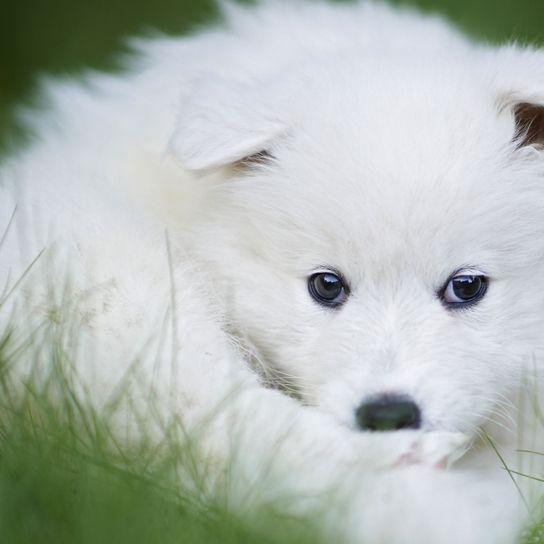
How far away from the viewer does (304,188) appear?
364 cm

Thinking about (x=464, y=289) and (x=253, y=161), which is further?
(x=253, y=161)

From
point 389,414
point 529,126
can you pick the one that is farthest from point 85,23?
point 389,414

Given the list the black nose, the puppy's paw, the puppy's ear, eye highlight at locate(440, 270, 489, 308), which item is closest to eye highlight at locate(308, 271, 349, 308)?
eye highlight at locate(440, 270, 489, 308)

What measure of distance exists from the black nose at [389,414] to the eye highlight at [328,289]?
1.65ft

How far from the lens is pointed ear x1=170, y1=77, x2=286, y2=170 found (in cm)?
356

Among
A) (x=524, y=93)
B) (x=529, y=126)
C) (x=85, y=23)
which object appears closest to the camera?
(x=524, y=93)

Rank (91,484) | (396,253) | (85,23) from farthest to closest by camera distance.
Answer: (85,23) → (396,253) → (91,484)

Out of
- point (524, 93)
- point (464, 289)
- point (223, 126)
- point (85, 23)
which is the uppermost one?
point (524, 93)

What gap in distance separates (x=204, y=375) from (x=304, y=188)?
0.82m

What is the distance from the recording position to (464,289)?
350cm

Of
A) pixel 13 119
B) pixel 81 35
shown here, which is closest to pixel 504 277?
pixel 13 119

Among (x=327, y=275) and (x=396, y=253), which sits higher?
(x=396, y=253)

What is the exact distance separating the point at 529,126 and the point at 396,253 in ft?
2.51

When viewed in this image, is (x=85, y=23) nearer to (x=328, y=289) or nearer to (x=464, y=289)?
(x=328, y=289)
